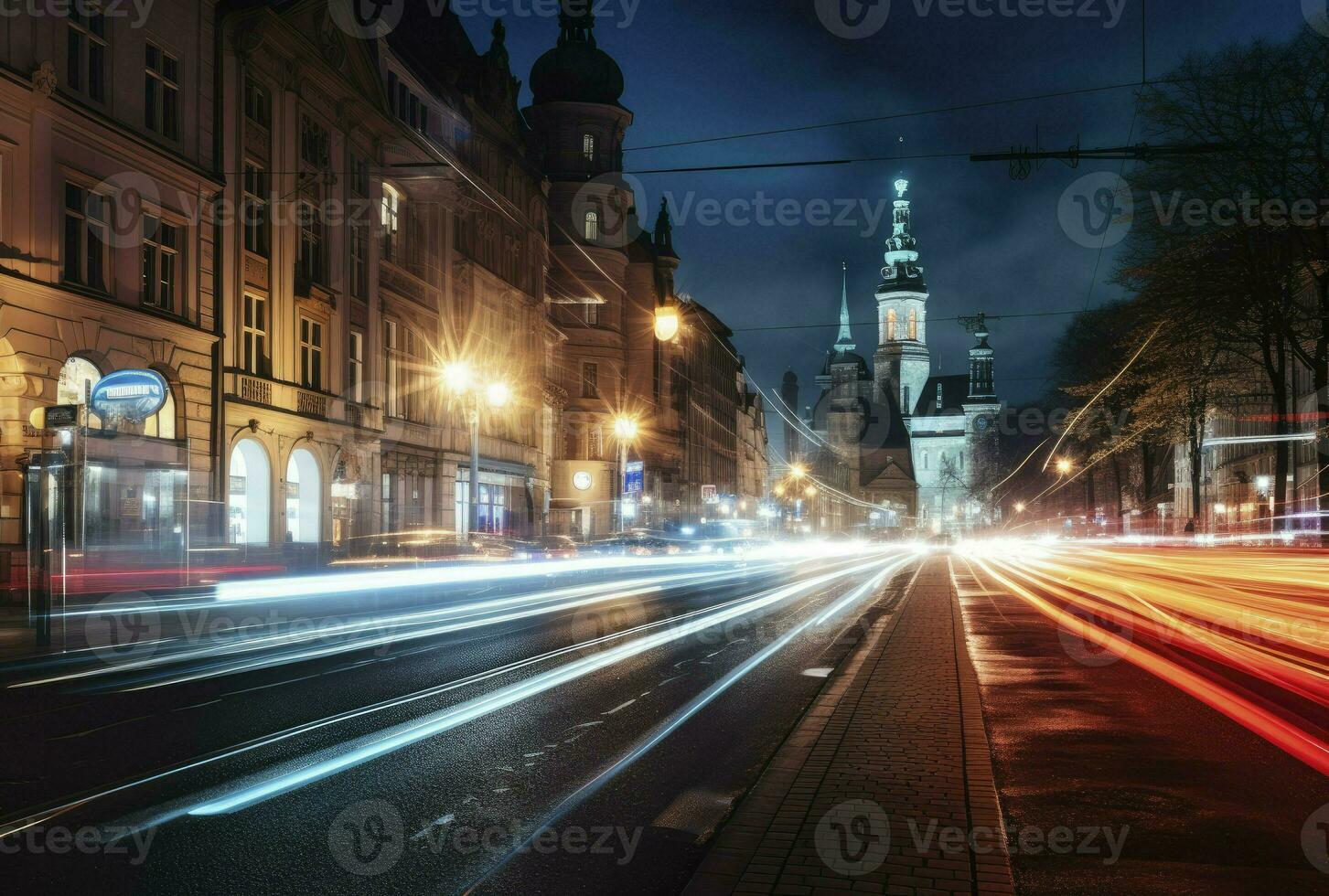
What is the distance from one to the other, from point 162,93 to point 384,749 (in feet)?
77.7

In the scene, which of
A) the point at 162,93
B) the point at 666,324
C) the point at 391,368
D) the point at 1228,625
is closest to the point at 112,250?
the point at 162,93

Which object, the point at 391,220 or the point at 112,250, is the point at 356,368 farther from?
the point at 112,250

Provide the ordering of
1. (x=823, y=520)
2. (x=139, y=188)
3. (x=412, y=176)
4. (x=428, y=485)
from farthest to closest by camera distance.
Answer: (x=823, y=520)
(x=428, y=485)
(x=412, y=176)
(x=139, y=188)

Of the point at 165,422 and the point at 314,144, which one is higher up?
the point at 314,144

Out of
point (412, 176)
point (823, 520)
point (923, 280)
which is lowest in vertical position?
point (823, 520)

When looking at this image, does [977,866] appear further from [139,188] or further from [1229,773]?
[139,188]

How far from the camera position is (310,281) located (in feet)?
113

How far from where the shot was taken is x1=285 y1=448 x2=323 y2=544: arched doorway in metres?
33.7

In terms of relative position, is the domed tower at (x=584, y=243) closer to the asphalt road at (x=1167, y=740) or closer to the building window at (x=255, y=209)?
the building window at (x=255, y=209)

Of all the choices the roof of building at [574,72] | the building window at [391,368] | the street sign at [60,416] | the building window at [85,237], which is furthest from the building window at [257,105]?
the roof of building at [574,72]

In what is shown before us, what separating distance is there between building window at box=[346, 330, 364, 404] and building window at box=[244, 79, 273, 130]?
24.6 ft

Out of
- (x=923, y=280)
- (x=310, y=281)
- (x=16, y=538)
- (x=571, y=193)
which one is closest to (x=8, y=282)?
(x=16, y=538)

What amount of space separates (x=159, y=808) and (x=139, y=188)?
22.8m

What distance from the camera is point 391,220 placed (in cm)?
4112
